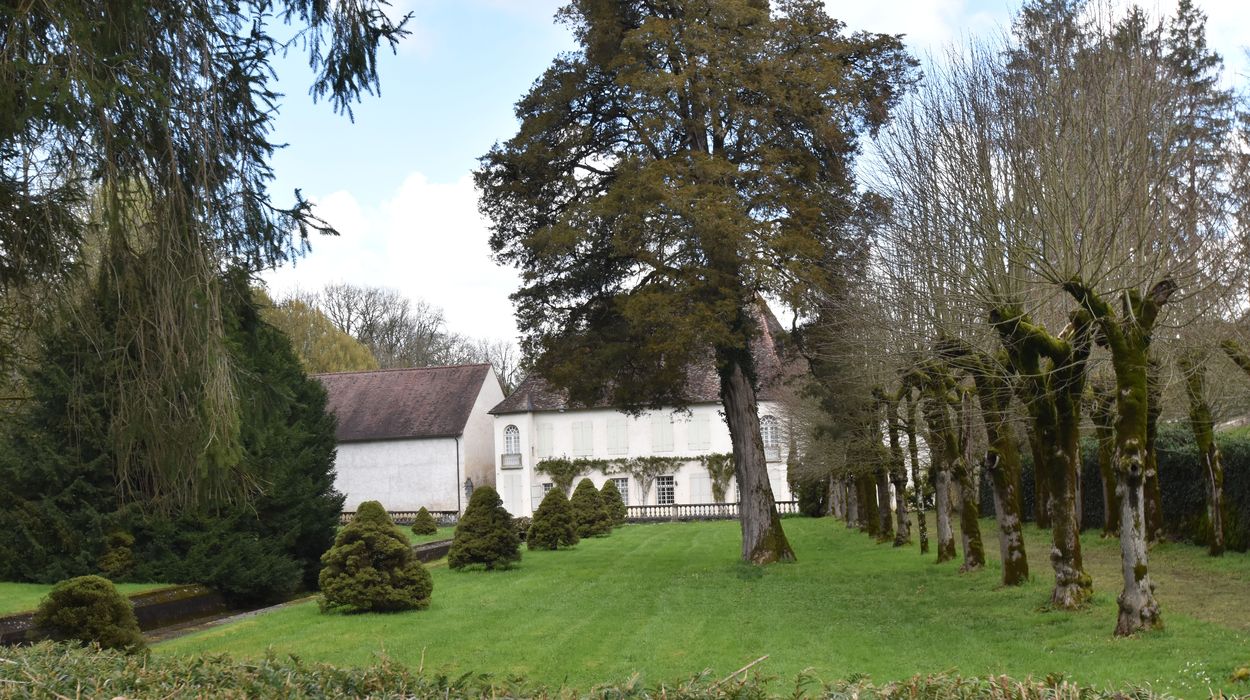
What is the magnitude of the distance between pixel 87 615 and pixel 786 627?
8.31 m

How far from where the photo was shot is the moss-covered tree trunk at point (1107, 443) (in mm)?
20203

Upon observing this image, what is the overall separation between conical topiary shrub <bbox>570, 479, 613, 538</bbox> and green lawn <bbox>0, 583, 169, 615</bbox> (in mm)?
19224

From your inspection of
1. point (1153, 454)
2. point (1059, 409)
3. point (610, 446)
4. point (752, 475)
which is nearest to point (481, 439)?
point (610, 446)

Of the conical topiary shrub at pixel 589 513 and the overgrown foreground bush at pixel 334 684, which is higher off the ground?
the overgrown foreground bush at pixel 334 684

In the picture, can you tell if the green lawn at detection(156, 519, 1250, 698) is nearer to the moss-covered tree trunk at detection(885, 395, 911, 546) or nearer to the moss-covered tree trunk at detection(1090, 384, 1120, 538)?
the moss-covered tree trunk at detection(1090, 384, 1120, 538)

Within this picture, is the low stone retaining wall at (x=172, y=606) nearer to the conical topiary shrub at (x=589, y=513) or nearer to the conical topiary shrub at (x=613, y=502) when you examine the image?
the conical topiary shrub at (x=589, y=513)

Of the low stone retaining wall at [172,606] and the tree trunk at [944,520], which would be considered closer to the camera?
the low stone retaining wall at [172,606]

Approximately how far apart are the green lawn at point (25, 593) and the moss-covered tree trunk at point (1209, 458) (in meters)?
19.4

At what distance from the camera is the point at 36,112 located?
5820 mm

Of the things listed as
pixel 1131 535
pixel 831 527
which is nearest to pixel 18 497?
pixel 1131 535

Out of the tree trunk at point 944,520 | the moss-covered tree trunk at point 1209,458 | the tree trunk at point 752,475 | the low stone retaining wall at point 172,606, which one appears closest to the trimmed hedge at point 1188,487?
the moss-covered tree trunk at point 1209,458

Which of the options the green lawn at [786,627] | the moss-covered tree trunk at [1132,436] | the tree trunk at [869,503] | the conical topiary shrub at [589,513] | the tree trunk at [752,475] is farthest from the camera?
the conical topiary shrub at [589,513]

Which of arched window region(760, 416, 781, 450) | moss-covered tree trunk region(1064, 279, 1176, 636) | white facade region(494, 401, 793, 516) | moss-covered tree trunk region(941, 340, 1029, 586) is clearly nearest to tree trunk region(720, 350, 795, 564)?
moss-covered tree trunk region(941, 340, 1029, 586)

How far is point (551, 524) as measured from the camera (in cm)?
3119
